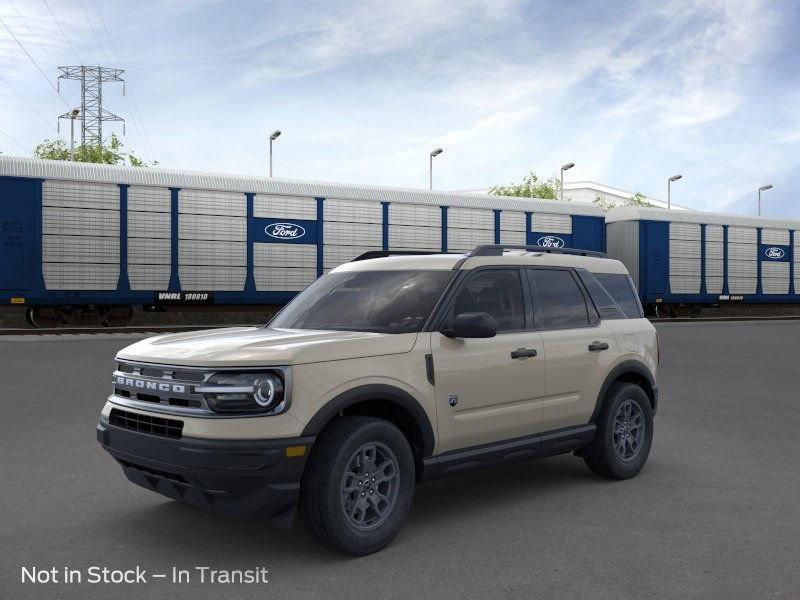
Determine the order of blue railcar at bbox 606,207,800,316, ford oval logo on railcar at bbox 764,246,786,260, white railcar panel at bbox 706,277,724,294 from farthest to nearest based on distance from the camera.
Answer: ford oval logo on railcar at bbox 764,246,786,260
white railcar panel at bbox 706,277,724,294
blue railcar at bbox 606,207,800,316

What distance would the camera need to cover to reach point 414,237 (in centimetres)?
2711

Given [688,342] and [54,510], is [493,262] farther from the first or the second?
[688,342]

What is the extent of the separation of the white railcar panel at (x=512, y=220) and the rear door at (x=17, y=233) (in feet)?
50.4

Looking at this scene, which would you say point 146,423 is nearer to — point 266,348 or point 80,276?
point 266,348

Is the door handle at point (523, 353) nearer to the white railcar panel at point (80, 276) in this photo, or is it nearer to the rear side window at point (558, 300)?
the rear side window at point (558, 300)

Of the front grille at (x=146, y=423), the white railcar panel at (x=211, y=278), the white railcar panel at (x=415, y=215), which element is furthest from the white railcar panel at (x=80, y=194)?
the front grille at (x=146, y=423)

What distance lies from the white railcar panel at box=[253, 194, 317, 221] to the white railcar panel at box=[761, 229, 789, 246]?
21.7m

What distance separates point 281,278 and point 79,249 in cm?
599

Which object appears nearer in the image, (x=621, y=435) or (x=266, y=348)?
(x=266, y=348)

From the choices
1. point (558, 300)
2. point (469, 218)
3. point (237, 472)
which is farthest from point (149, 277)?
point (237, 472)

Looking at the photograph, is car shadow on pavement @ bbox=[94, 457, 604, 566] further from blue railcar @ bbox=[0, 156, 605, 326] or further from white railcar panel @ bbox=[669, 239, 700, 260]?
white railcar panel @ bbox=[669, 239, 700, 260]

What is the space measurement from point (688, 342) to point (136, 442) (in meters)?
18.7

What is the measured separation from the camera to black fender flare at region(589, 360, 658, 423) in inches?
241

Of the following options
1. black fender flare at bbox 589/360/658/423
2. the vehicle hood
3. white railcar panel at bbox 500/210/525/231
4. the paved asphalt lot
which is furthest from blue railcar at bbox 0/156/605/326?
black fender flare at bbox 589/360/658/423
